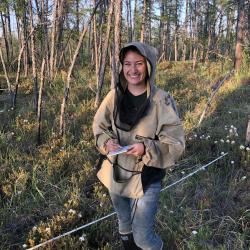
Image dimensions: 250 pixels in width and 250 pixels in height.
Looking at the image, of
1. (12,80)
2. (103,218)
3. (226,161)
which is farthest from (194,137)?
(12,80)

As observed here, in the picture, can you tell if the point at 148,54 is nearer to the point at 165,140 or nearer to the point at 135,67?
the point at 135,67

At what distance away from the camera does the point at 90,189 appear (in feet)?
14.6

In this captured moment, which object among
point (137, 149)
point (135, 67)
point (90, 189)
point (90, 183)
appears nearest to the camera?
point (137, 149)

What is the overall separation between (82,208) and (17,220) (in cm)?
71

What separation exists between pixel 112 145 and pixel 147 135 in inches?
9.9

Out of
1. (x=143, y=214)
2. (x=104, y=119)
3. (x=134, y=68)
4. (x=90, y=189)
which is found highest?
(x=134, y=68)

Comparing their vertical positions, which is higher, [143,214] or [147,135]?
[147,135]

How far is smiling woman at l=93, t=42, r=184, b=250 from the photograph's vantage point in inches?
92.8

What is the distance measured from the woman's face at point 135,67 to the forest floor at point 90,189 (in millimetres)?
1692

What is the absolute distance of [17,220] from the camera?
3.84 metres

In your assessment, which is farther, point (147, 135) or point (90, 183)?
point (90, 183)

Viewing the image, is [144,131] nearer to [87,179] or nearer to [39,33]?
[87,179]

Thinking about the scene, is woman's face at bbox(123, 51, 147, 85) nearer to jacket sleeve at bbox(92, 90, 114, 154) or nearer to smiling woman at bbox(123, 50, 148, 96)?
smiling woman at bbox(123, 50, 148, 96)

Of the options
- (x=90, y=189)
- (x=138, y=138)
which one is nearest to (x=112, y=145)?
(x=138, y=138)
